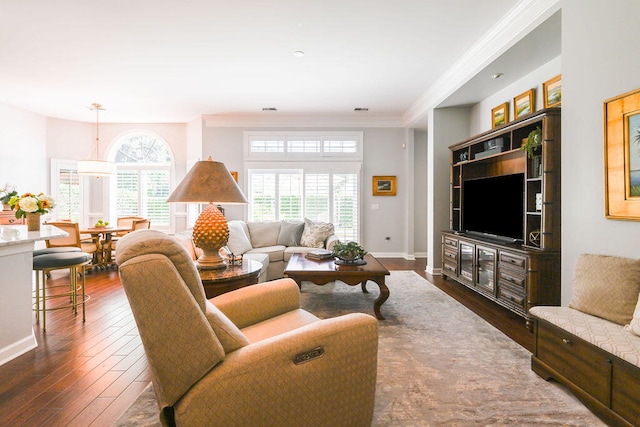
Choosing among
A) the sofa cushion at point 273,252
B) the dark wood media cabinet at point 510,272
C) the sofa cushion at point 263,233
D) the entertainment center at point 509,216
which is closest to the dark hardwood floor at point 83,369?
the dark wood media cabinet at point 510,272

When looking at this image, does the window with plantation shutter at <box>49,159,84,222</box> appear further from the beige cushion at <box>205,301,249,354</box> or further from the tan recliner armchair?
the beige cushion at <box>205,301,249,354</box>

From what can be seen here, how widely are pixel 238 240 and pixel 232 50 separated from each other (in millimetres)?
2496

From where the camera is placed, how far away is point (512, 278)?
3.02m

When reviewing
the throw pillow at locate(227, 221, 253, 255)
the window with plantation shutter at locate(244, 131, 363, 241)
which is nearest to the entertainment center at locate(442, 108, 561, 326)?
the window with plantation shutter at locate(244, 131, 363, 241)

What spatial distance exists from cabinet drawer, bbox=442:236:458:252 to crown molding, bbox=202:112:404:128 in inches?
116

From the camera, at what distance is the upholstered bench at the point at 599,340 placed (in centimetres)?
146

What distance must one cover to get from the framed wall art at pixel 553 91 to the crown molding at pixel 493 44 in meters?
0.64

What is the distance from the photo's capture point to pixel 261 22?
3.08m

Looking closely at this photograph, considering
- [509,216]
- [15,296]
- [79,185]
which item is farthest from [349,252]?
[79,185]

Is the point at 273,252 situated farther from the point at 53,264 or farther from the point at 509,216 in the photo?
the point at 509,216

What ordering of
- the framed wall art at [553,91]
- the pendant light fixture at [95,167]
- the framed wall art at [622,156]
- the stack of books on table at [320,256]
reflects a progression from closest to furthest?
the framed wall art at [622,156] → the framed wall art at [553,91] → the stack of books on table at [320,256] → the pendant light fixture at [95,167]

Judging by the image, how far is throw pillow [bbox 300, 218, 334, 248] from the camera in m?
4.83

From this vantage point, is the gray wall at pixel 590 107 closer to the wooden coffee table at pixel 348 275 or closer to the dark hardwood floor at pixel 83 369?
the dark hardwood floor at pixel 83 369

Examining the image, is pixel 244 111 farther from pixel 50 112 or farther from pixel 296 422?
pixel 296 422
